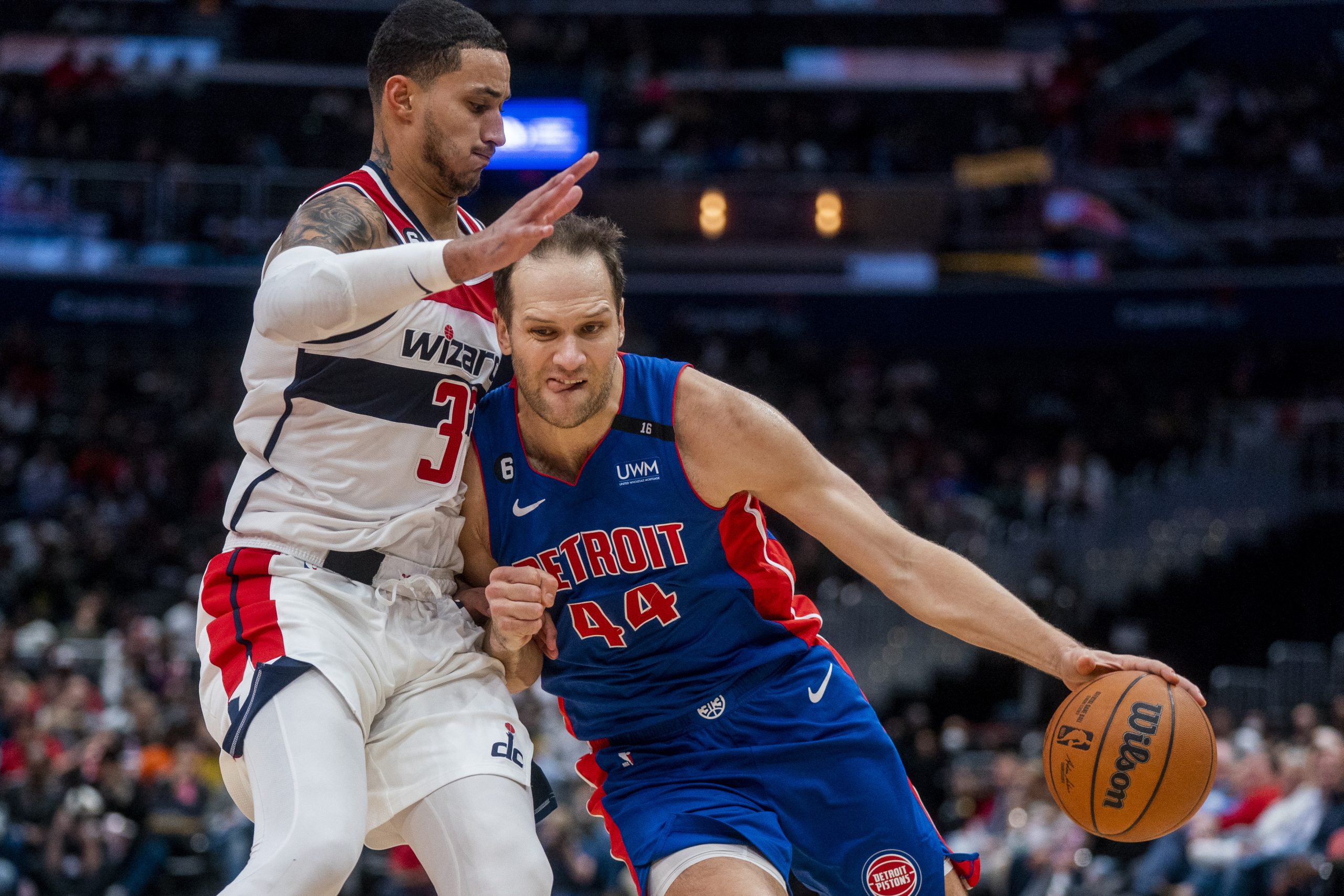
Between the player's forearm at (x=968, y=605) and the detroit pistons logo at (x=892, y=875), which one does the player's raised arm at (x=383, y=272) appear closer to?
the player's forearm at (x=968, y=605)

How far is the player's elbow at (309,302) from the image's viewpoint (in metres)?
3.64

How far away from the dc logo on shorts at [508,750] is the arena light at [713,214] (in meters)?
18.1

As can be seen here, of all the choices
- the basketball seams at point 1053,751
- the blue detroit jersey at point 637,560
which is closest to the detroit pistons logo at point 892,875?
the basketball seams at point 1053,751

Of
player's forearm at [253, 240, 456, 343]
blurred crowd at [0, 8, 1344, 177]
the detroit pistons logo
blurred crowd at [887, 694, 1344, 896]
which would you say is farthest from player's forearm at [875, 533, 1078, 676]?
blurred crowd at [0, 8, 1344, 177]

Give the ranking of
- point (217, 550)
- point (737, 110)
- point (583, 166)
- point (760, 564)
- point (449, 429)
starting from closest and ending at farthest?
point (583, 166) < point (449, 429) < point (760, 564) < point (217, 550) < point (737, 110)

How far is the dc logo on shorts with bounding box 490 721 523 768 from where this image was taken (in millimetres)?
4086

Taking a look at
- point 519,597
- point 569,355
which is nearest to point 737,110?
point 569,355

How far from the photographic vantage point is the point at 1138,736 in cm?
398

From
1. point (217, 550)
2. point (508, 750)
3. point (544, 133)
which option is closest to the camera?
point (508, 750)

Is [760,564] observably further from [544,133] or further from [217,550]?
[544,133]

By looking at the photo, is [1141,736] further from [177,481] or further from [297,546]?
[177,481]

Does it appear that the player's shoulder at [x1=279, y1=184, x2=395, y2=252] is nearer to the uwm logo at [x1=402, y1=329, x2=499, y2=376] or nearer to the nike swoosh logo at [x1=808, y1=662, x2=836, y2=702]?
the uwm logo at [x1=402, y1=329, x2=499, y2=376]

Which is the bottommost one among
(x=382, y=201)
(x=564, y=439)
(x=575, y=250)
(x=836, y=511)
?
(x=836, y=511)

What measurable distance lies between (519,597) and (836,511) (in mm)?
965
